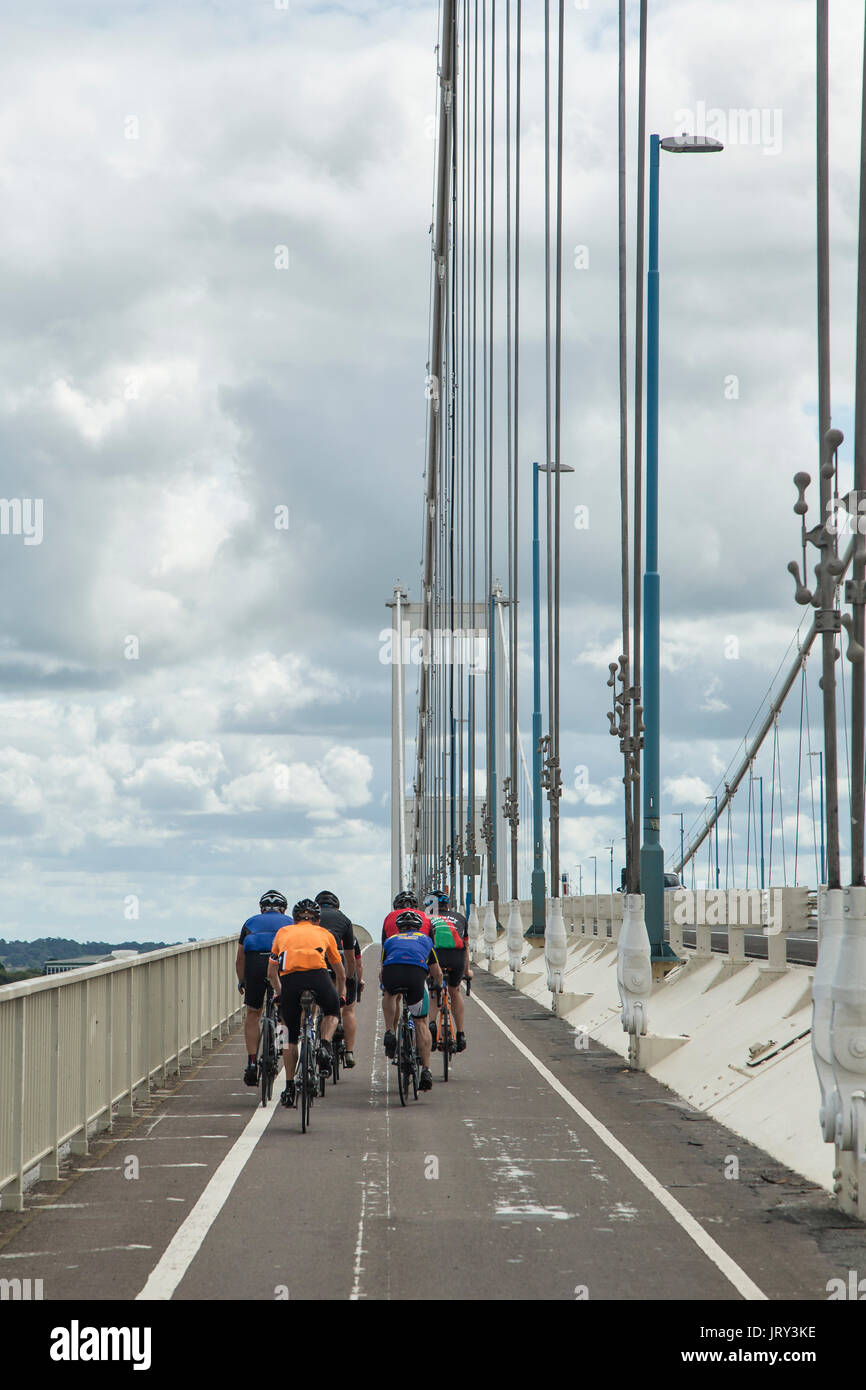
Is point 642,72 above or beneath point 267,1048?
above

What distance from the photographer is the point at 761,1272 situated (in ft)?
26.3

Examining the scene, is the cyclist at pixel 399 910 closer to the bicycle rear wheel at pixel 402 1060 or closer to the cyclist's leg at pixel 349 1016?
the cyclist's leg at pixel 349 1016

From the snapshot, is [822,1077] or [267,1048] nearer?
[822,1077]

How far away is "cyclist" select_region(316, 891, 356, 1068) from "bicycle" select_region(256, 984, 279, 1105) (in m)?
2.10

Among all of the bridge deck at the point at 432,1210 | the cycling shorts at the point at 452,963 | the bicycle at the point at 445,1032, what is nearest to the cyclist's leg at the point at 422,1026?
the bridge deck at the point at 432,1210

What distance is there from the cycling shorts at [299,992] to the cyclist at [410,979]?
1.20 m

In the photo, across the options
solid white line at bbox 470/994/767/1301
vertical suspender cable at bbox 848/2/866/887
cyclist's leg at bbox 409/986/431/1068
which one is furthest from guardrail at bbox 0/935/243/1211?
vertical suspender cable at bbox 848/2/866/887

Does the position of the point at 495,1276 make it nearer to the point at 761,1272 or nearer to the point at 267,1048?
the point at 761,1272

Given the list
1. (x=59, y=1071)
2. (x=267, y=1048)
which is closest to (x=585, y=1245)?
(x=59, y=1071)

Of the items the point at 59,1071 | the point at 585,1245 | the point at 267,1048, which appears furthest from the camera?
the point at 267,1048

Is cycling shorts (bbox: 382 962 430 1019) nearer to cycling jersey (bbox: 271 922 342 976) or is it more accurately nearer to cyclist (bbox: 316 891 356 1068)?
cycling jersey (bbox: 271 922 342 976)

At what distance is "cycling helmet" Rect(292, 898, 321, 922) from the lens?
1417 cm
